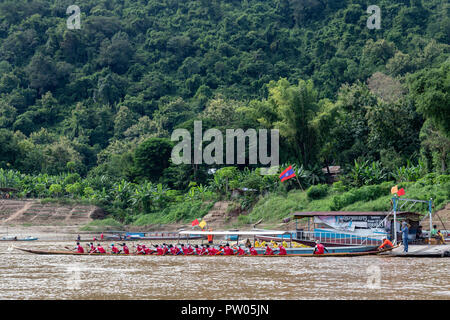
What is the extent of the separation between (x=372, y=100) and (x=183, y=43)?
64818mm

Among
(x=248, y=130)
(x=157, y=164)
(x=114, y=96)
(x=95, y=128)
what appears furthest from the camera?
(x=114, y=96)

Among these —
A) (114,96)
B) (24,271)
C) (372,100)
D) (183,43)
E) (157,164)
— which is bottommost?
(24,271)

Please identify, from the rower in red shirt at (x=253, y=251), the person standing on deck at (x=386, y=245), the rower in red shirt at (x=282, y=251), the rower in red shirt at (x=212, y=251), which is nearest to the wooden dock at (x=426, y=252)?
the person standing on deck at (x=386, y=245)

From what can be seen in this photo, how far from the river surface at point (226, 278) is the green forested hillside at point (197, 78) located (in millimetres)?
24088

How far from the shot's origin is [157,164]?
62.8 metres

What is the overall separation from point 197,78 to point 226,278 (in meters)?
82.1

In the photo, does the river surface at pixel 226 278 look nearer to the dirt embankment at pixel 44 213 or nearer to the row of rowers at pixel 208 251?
the row of rowers at pixel 208 251

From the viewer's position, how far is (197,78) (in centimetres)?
10181

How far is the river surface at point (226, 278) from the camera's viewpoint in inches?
716

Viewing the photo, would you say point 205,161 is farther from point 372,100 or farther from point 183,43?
point 183,43

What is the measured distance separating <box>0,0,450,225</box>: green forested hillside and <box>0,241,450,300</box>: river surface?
24088mm

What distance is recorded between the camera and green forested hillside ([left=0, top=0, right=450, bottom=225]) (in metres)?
52.1

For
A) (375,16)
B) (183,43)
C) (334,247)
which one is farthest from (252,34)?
(334,247)

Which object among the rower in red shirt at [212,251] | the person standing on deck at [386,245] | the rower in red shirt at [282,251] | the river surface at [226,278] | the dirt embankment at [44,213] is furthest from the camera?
the dirt embankment at [44,213]
